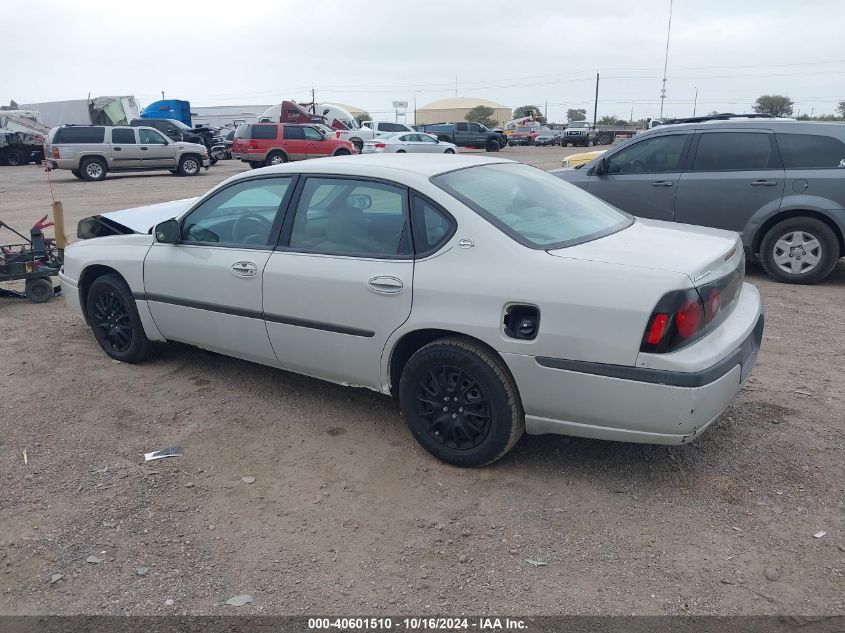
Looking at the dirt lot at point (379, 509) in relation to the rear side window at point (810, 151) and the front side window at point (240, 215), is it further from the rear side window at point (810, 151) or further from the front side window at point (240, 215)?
the rear side window at point (810, 151)

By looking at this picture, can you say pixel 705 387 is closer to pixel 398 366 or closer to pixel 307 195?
pixel 398 366

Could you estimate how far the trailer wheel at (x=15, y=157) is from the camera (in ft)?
97.5

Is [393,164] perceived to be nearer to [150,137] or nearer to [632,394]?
[632,394]

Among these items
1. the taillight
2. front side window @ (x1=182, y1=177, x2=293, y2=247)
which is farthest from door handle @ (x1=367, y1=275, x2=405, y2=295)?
the taillight

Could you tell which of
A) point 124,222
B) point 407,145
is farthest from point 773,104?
point 124,222

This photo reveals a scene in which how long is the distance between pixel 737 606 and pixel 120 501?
9.02ft

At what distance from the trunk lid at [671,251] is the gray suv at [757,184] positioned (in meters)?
3.67

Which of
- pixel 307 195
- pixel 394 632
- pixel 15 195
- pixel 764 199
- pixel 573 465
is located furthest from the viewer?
pixel 15 195

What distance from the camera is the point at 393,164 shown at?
4.01 metres

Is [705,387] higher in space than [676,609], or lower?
higher

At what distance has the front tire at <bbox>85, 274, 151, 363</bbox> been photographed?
195 inches

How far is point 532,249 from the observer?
3.37 metres

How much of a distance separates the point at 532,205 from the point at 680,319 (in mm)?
1157

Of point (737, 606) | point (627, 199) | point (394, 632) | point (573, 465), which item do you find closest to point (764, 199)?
point (627, 199)
